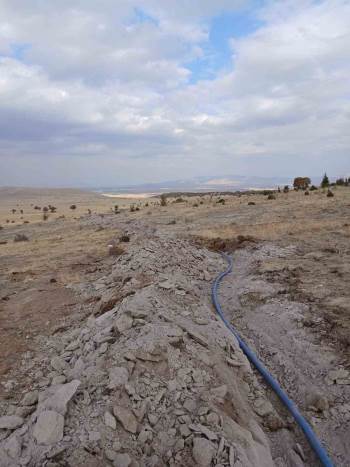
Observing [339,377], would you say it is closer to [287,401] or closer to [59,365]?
[287,401]

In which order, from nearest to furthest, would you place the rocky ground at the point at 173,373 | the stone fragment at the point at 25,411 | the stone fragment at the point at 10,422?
1. the rocky ground at the point at 173,373
2. the stone fragment at the point at 10,422
3. the stone fragment at the point at 25,411

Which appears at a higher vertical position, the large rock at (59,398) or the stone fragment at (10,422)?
the large rock at (59,398)

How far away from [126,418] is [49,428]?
782 millimetres

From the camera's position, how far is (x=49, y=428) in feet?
12.5

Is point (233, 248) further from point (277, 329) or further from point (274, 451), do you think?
point (274, 451)

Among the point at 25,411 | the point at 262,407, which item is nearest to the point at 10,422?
the point at 25,411

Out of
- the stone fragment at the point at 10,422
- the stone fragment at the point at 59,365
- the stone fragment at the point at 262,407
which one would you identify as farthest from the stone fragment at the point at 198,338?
the stone fragment at the point at 10,422

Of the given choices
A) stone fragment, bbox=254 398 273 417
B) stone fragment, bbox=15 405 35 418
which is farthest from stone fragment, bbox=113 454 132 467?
stone fragment, bbox=254 398 273 417

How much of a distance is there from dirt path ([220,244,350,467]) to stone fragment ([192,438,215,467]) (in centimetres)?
111

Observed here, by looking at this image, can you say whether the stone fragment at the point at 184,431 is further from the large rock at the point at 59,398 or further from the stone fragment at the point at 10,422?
the stone fragment at the point at 10,422

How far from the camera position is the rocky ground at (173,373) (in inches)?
151

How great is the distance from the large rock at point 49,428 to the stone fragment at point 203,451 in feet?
4.45

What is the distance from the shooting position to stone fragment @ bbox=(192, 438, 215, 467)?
3.69m

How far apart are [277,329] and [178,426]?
3703 millimetres
